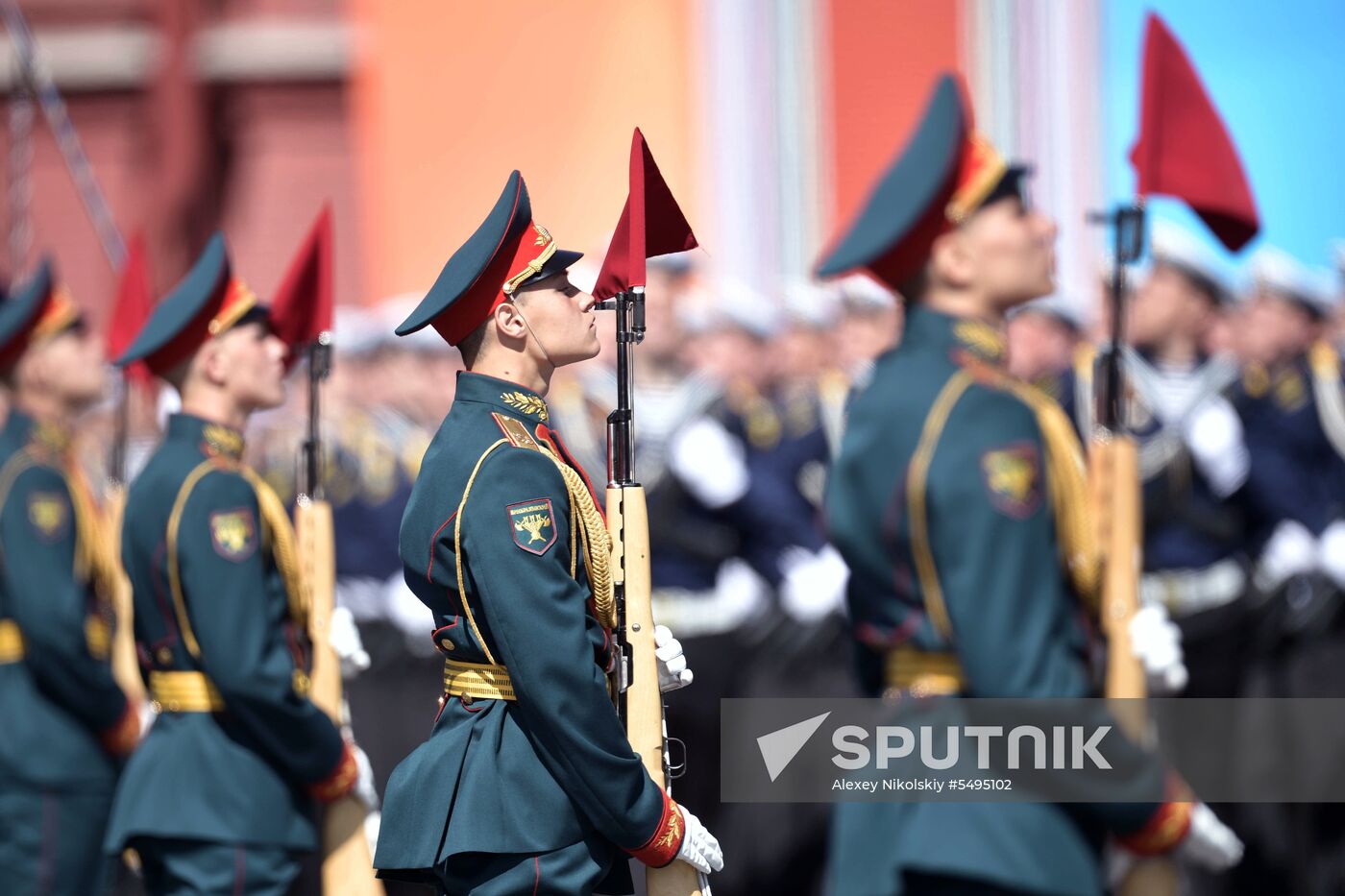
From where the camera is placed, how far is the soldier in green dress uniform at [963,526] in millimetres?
3932

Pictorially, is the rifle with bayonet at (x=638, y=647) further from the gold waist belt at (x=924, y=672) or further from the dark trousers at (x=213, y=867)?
the dark trousers at (x=213, y=867)

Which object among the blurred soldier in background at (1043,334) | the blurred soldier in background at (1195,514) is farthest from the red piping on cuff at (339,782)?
the blurred soldier in background at (1043,334)

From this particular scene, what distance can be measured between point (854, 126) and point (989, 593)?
24.4 ft

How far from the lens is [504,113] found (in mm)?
11680

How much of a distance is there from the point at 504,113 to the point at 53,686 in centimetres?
606

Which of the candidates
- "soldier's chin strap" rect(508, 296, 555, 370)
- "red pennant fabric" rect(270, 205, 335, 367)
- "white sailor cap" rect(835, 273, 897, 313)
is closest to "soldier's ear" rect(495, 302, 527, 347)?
"soldier's chin strap" rect(508, 296, 555, 370)

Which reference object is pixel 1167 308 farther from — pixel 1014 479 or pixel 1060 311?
pixel 1014 479

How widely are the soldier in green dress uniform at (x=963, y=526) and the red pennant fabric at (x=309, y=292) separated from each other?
1.79 meters

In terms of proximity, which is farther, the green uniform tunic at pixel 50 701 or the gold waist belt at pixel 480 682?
the green uniform tunic at pixel 50 701

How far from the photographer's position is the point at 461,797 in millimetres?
3838

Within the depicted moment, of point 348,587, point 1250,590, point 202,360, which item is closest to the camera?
point 202,360

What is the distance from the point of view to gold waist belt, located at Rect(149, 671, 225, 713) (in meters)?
5.05

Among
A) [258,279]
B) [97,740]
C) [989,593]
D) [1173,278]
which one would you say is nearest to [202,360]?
[97,740]

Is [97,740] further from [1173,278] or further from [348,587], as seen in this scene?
[1173,278]
